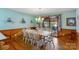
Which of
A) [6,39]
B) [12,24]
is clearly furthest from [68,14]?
[6,39]

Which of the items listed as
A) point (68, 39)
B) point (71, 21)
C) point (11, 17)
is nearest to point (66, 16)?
point (71, 21)

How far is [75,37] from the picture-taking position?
2.74m

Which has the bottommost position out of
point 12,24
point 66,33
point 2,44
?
point 2,44

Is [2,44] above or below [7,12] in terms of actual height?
below

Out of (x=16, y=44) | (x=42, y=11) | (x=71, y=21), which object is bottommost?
(x=16, y=44)

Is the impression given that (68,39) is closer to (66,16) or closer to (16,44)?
(66,16)

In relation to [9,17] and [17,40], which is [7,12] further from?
[17,40]

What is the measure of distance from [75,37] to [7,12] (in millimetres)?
1276

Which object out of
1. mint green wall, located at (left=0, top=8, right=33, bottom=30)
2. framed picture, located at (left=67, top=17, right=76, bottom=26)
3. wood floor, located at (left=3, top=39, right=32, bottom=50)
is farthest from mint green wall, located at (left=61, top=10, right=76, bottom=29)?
wood floor, located at (left=3, top=39, right=32, bottom=50)

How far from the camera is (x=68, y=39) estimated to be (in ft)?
8.97

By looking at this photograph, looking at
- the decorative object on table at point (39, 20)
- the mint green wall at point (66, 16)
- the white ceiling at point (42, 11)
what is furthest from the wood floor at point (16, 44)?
the mint green wall at point (66, 16)

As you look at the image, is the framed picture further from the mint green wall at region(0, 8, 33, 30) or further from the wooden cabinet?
the mint green wall at region(0, 8, 33, 30)

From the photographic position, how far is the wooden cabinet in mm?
2729

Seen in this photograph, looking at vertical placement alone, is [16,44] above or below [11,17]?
below
